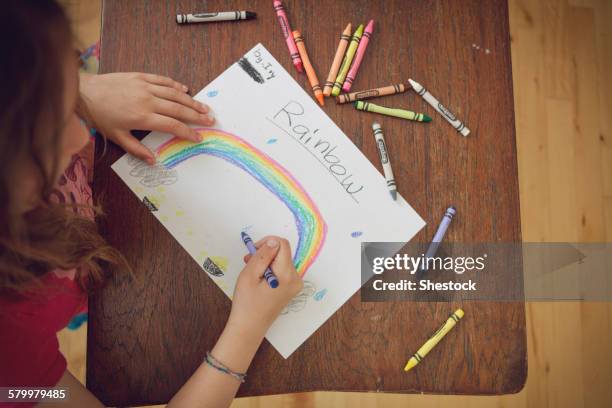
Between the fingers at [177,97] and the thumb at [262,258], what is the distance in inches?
8.4

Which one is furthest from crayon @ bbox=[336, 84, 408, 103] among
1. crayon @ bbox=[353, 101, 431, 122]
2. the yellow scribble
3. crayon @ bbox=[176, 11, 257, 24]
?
the yellow scribble

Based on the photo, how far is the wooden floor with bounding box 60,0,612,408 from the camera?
4.03 ft

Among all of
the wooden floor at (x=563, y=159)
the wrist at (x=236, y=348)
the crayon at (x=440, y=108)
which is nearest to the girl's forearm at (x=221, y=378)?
the wrist at (x=236, y=348)

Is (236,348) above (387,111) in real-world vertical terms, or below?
below

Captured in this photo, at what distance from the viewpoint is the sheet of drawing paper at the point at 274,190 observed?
654mm

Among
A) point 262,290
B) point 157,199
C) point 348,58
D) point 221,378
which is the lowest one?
point 221,378

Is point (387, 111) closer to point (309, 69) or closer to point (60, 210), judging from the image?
point (309, 69)

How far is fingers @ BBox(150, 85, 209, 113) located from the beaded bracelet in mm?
338

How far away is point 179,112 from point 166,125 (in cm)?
3

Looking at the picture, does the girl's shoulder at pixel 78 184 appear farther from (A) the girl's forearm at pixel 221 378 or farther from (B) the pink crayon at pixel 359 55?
(B) the pink crayon at pixel 359 55

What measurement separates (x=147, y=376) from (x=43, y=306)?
0.16 meters

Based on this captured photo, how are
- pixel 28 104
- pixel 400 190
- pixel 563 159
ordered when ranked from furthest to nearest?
pixel 563 159
pixel 400 190
pixel 28 104

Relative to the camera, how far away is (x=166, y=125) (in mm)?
657

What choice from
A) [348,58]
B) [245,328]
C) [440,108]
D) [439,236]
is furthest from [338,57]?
[245,328]
